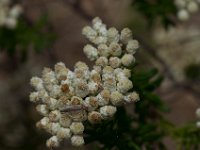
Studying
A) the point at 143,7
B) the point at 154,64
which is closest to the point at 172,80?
the point at 154,64

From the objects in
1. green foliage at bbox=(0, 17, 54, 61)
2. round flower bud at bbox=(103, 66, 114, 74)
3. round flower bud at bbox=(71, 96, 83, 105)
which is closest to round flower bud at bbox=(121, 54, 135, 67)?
round flower bud at bbox=(103, 66, 114, 74)

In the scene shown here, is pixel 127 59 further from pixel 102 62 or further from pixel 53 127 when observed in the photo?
pixel 53 127

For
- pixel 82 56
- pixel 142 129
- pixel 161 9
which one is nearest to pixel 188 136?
pixel 142 129

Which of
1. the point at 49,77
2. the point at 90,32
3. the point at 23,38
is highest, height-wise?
the point at 23,38

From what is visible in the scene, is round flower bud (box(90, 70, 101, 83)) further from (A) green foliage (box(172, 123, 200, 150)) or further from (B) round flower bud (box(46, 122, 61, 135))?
(A) green foliage (box(172, 123, 200, 150))

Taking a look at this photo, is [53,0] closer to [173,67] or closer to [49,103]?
[173,67]

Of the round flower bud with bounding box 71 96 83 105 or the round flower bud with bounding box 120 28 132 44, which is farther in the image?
the round flower bud with bounding box 120 28 132 44

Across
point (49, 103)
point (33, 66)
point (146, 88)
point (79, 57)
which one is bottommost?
point (49, 103)
